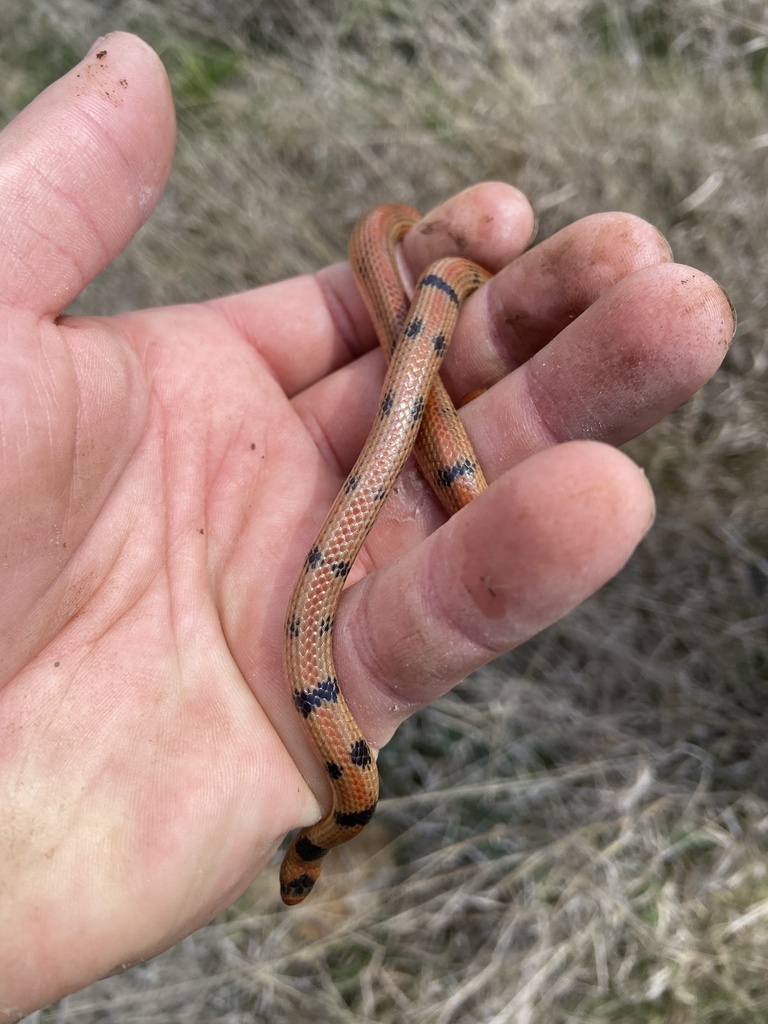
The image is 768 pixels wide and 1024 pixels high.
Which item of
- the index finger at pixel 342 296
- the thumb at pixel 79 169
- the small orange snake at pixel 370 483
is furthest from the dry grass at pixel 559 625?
the thumb at pixel 79 169

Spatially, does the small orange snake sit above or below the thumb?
below

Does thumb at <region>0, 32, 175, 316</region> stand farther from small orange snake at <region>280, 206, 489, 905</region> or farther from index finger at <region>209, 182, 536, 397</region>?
small orange snake at <region>280, 206, 489, 905</region>

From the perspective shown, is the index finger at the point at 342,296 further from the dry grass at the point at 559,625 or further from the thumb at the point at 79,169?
the dry grass at the point at 559,625

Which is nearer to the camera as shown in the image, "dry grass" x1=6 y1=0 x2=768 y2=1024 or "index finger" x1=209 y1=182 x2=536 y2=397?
"index finger" x1=209 y1=182 x2=536 y2=397

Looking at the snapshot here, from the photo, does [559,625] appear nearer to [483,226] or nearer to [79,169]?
[483,226]

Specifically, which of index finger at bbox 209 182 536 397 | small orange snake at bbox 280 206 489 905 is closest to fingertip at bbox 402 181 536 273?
index finger at bbox 209 182 536 397

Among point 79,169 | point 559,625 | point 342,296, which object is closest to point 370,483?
point 342,296

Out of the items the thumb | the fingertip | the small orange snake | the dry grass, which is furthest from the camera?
the dry grass
